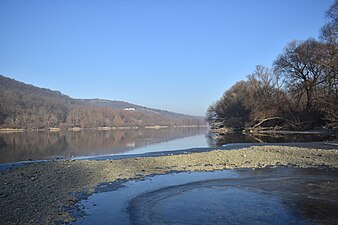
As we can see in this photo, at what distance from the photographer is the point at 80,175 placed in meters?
17.8

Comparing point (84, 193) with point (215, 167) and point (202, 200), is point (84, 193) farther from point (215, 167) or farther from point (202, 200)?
point (215, 167)

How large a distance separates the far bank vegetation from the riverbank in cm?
1992

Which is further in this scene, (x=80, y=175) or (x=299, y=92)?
(x=299, y=92)

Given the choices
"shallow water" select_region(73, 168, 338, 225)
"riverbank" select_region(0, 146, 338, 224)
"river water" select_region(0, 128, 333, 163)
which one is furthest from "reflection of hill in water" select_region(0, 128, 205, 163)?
"shallow water" select_region(73, 168, 338, 225)

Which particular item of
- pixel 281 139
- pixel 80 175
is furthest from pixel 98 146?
pixel 80 175

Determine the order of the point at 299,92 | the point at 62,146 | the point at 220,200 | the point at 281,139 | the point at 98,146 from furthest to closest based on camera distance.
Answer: the point at 299,92, the point at 62,146, the point at 98,146, the point at 281,139, the point at 220,200

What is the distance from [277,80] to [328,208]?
6652 cm

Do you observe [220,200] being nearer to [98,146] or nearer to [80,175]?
[80,175]

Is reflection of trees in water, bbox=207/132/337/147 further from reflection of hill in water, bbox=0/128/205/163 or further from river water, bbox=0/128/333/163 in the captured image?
reflection of hill in water, bbox=0/128/205/163

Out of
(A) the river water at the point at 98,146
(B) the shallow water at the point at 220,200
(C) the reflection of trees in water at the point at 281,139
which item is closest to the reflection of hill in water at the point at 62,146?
(A) the river water at the point at 98,146

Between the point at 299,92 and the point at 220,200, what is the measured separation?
180 ft

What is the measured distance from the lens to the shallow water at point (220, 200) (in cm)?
967

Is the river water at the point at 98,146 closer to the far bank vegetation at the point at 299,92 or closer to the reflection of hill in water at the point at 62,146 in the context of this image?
the reflection of hill in water at the point at 62,146

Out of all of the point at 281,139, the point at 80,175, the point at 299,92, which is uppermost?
the point at 299,92
